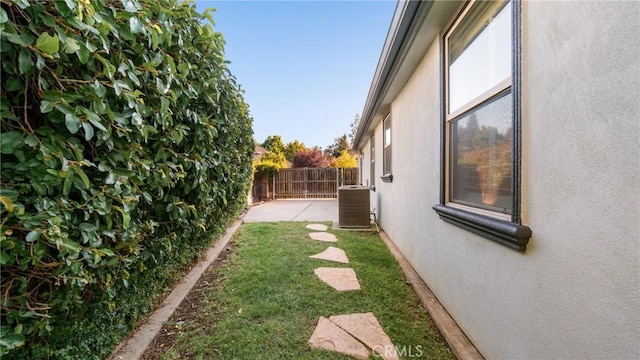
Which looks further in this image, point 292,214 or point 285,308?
point 292,214

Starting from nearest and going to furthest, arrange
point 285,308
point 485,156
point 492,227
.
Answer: point 492,227 → point 485,156 → point 285,308

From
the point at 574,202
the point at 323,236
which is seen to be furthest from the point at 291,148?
the point at 574,202

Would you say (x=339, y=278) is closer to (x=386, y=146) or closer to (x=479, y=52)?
(x=479, y=52)

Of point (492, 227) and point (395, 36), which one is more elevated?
point (395, 36)

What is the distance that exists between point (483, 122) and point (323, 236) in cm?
395

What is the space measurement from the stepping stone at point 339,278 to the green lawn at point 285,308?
10 centimetres

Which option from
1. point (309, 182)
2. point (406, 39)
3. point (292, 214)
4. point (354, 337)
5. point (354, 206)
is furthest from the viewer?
point (309, 182)

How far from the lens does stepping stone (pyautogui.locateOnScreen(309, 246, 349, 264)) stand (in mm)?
4050

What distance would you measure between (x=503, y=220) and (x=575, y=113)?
28.8 inches

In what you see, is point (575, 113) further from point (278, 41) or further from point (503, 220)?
point (278, 41)

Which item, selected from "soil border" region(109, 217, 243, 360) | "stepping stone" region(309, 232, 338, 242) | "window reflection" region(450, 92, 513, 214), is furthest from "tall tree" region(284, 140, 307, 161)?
"window reflection" region(450, 92, 513, 214)

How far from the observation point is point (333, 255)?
4.23 m

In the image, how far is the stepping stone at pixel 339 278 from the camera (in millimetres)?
3107

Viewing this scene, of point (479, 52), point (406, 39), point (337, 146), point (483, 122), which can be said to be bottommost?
point (483, 122)
